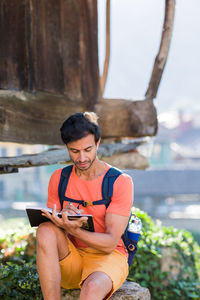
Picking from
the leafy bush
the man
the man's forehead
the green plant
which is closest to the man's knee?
the man

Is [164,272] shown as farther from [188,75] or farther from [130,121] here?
[188,75]

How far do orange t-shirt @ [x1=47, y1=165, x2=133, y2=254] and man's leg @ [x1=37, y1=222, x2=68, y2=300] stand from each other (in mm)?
287

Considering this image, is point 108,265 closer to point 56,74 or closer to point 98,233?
point 98,233

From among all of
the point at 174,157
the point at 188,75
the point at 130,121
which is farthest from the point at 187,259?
the point at 188,75

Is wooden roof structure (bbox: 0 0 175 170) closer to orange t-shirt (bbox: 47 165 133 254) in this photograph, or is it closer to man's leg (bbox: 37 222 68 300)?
orange t-shirt (bbox: 47 165 133 254)

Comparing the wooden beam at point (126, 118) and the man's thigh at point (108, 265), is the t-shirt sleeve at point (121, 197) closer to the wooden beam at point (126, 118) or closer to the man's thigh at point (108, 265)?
the man's thigh at point (108, 265)

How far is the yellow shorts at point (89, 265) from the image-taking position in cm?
283

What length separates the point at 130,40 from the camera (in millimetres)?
78875

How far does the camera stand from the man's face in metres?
2.90

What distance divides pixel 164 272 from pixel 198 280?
569 millimetres

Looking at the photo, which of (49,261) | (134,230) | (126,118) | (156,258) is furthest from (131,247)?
(126,118)

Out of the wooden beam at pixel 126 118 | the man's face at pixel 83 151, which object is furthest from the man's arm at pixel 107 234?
the wooden beam at pixel 126 118

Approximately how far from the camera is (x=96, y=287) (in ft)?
8.64

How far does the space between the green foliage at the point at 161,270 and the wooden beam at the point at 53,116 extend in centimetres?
100
